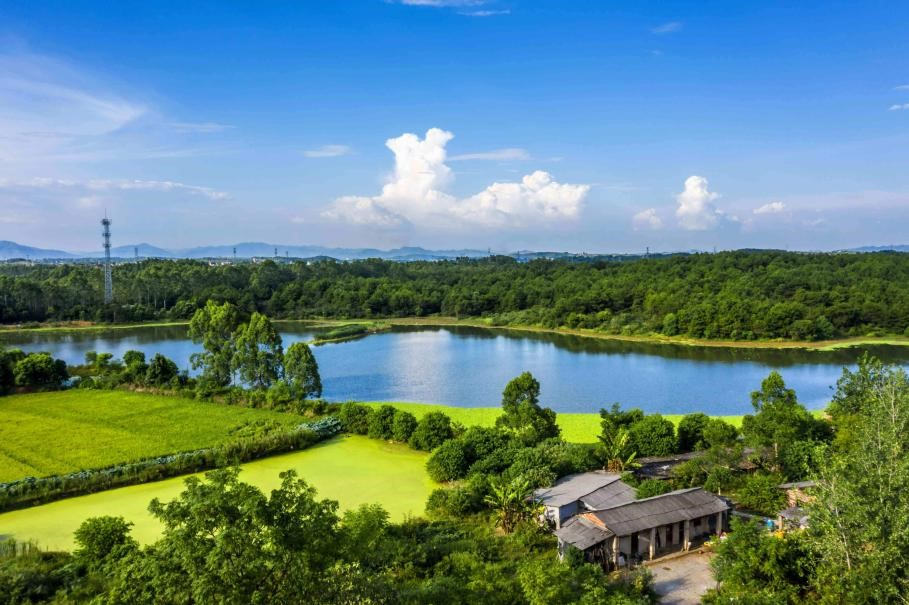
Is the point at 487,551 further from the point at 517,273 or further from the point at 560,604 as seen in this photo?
the point at 517,273

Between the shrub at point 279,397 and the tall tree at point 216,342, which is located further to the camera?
the tall tree at point 216,342

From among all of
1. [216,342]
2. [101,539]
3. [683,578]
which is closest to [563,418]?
[683,578]

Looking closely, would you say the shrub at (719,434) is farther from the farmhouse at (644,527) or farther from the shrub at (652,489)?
the farmhouse at (644,527)

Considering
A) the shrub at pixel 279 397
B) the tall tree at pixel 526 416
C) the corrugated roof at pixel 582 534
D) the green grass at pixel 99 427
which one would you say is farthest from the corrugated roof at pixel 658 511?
the shrub at pixel 279 397

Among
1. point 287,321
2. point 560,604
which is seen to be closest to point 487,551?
point 560,604

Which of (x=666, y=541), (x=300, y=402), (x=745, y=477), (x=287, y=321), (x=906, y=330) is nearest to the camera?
(x=666, y=541)

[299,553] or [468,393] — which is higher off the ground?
[299,553]

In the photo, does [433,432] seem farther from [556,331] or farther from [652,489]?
[556,331]
